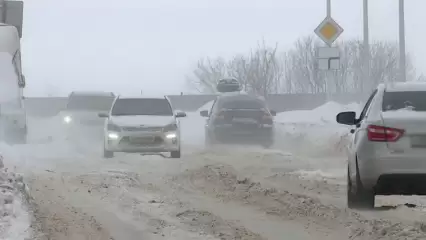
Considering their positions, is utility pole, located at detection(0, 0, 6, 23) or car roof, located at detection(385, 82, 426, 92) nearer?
car roof, located at detection(385, 82, 426, 92)

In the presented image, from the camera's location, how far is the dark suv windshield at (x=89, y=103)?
2472 cm

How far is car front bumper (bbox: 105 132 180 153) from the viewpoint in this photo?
17.3 m

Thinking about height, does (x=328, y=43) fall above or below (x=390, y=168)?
above

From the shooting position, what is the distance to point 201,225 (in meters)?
8.40

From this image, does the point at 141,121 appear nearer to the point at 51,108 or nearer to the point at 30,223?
the point at 30,223

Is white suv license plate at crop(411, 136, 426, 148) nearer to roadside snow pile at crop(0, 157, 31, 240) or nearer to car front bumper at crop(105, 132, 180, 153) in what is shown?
roadside snow pile at crop(0, 157, 31, 240)

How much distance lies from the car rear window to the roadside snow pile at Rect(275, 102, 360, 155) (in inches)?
337

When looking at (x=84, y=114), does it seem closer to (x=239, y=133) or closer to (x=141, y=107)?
(x=141, y=107)

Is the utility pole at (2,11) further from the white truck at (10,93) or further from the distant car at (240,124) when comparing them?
the distant car at (240,124)

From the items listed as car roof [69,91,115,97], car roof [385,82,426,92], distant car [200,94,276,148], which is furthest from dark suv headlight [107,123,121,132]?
car roof [385,82,426,92]

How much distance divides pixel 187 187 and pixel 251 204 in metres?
2.15

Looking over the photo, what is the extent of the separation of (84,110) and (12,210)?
16.5m

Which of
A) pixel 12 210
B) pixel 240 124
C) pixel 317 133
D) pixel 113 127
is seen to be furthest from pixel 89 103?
pixel 12 210

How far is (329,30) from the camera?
2475cm
